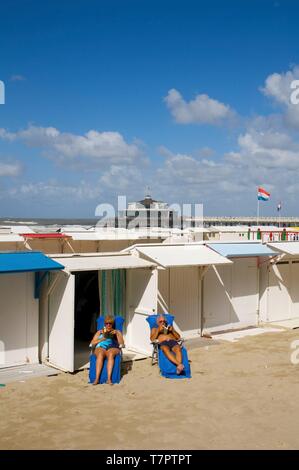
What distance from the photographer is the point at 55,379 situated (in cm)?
730

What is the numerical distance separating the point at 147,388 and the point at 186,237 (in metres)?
9.17

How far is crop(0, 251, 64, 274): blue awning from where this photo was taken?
7238 millimetres

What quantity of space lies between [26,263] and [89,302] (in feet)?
7.89

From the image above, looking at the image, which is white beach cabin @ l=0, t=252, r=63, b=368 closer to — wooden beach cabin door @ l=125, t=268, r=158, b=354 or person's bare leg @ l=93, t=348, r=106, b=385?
person's bare leg @ l=93, t=348, r=106, b=385

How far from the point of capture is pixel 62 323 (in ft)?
25.2

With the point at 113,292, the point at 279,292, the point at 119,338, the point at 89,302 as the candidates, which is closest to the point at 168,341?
the point at 119,338

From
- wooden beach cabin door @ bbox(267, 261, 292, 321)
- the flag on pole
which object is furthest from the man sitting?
the flag on pole

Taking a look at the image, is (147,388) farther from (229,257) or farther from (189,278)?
(229,257)

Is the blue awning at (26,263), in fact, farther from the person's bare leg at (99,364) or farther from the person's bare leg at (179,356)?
the person's bare leg at (179,356)

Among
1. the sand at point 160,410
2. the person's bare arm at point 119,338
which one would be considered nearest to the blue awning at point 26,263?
the person's bare arm at point 119,338

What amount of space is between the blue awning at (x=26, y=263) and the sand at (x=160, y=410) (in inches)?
63.5

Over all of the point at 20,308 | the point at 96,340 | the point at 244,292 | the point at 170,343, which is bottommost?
the point at 170,343

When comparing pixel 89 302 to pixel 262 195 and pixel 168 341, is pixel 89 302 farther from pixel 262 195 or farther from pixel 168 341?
pixel 262 195

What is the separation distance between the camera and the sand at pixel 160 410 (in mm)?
5203
